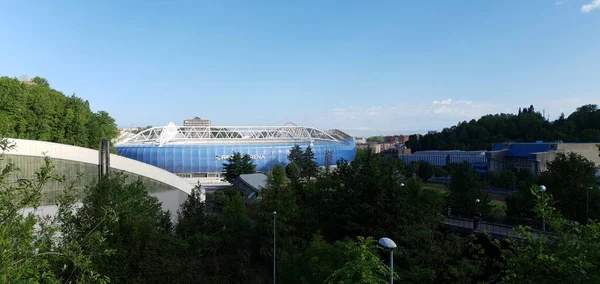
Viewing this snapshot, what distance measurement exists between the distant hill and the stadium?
39018 mm

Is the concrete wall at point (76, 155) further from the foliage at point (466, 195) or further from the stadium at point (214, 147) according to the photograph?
the stadium at point (214, 147)

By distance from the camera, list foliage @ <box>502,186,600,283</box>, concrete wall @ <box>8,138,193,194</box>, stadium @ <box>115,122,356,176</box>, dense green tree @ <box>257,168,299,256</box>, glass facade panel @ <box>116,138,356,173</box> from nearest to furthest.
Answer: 1. foliage @ <box>502,186,600,283</box>
2. dense green tree @ <box>257,168,299,256</box>
3. concrete wall @ <box>8,138,193,194</box>
4. glass facade panel @ <box>116,138,356,173</box>
5. stadium @ <box>115,122,356,176</box>

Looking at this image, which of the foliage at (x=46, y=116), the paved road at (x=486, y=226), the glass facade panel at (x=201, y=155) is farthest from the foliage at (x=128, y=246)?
the glass facade panel at (x=201, y=155)

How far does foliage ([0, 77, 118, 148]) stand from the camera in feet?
114

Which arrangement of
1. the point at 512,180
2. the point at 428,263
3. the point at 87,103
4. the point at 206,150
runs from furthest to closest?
the point at 206,150
the point at 512,180
the point at 87,103
the point at 428,263

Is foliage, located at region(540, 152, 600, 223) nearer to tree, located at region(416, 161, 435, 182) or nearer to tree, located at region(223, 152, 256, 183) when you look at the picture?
tree, located at region(223, 152, 256, 183)

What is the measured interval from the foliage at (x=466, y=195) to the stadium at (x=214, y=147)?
49.0 metres

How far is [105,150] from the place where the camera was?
20.0 meters

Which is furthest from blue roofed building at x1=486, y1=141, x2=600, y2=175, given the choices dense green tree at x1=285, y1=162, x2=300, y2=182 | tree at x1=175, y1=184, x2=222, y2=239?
tree at x1=175, y1=184, x2=222, y2=239

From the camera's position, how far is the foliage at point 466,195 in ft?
91.2

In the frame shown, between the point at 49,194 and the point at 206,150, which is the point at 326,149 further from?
the point at 49,194

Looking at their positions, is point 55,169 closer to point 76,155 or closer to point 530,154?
point 76,155

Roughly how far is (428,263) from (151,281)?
9446 millimetres

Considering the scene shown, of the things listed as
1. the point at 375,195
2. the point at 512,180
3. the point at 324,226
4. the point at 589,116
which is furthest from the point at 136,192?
the point at 589,116
